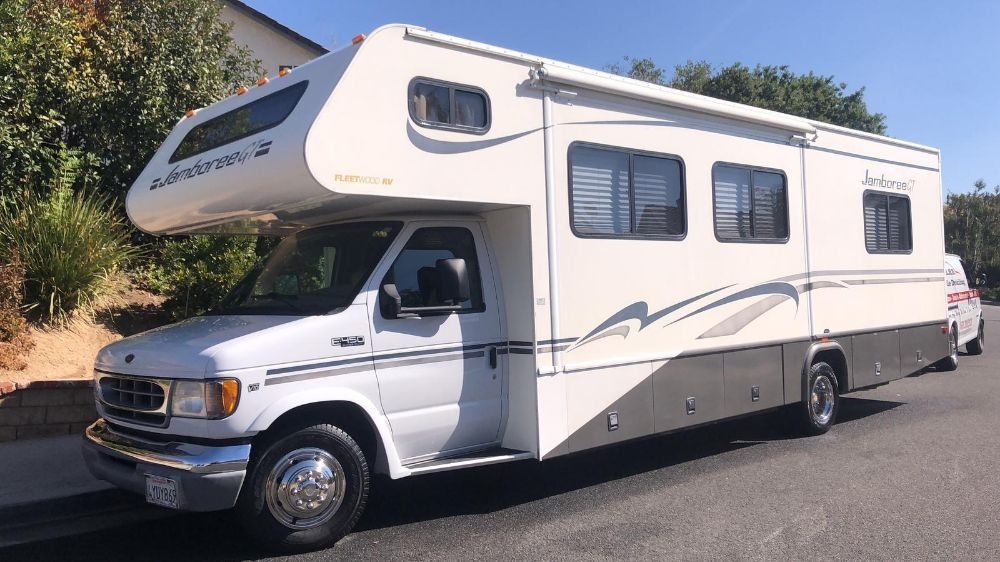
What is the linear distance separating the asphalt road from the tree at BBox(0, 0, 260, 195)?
5846mm

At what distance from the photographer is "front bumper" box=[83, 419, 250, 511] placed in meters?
4.48

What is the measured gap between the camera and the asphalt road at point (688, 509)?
199 inches

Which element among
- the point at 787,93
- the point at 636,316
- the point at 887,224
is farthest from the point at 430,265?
the point at 787,93

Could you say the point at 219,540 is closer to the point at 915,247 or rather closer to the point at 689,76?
the point at 915,247

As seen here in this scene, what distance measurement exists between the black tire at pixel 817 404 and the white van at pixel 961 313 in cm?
619

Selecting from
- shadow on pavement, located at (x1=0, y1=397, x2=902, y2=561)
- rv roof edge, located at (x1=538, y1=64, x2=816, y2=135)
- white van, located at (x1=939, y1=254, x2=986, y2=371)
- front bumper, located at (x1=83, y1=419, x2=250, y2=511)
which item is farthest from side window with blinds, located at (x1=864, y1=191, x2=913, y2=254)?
front bumper, located at (x1=83, y1=419, x2=250, y2=511)

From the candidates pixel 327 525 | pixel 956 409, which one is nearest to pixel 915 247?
pixel 956 409

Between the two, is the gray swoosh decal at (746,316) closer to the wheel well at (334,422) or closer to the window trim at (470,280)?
the window trim at (470,280)

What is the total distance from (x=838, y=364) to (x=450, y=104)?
5589mm

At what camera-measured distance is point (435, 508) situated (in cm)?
601

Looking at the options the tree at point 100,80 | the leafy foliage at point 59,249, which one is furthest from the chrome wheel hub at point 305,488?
the tree at point 100,80

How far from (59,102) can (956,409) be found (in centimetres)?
1197

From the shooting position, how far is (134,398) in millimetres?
4996

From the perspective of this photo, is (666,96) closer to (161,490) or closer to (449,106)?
(449,106)
